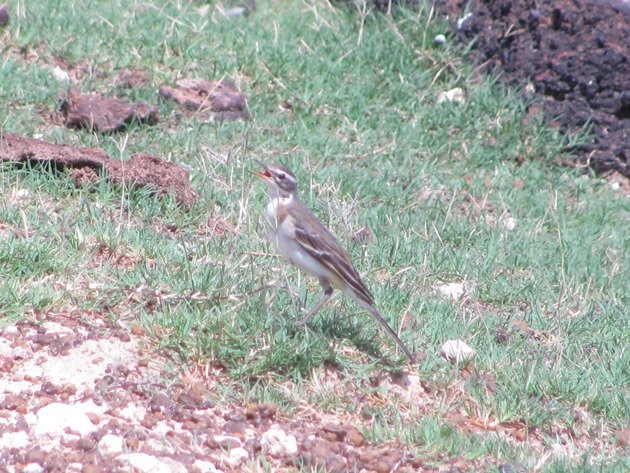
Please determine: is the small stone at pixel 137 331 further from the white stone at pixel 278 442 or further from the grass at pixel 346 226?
the white stone at pixel 278 442

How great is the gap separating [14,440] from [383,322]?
205cm

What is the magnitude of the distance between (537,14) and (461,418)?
546cm

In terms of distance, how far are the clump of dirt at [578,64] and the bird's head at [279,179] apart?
409 centimetres

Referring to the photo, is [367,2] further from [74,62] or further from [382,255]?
[382,255]

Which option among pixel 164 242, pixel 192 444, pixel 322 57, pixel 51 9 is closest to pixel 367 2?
pixel 322 57

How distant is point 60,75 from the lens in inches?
368

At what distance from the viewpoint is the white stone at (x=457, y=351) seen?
6.28 meters

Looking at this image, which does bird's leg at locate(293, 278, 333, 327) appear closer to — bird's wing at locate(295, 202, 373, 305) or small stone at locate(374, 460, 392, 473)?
bird's wing at locate(295, 202, 373, 305)

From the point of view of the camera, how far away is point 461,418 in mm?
5926

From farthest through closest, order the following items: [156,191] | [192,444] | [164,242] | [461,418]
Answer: [156,191]
[164,242]
[461,418]
[192,444]

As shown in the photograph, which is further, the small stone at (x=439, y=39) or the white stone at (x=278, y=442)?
the small stone at (x=439, y=39)

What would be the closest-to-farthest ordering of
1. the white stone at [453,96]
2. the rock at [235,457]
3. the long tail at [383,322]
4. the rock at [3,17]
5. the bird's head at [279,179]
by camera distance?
1. the rock at [235,457]
2. the long tail at [383,322]
3. the bird's head at [279,179]
4. the rock at [3,17]
5. the white stone at [453,96]

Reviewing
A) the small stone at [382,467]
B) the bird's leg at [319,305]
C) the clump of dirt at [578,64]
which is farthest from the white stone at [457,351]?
the clump of dirt at [578,64]

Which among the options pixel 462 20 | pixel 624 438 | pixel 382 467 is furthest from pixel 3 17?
pixel 624 438
